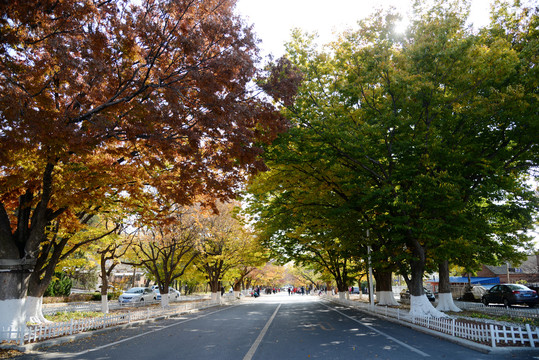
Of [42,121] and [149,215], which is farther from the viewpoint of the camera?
[149,215]

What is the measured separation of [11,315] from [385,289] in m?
22.9

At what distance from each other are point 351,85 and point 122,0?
29.8 feet

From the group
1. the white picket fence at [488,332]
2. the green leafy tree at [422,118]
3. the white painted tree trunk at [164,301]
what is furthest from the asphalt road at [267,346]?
the white painted tree trunk at [164,301]

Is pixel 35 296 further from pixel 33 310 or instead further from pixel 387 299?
pixel 387 299

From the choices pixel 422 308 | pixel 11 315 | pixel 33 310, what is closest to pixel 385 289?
pixel 422 308

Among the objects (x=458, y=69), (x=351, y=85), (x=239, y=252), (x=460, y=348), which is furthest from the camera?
(x=239, y=252)

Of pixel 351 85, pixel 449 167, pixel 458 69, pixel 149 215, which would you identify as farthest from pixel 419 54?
pixel 149 215

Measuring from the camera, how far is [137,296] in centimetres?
3391

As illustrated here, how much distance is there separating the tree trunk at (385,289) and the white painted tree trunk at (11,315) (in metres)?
21.0

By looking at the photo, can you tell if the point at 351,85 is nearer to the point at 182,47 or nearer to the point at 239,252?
the point at 182,47

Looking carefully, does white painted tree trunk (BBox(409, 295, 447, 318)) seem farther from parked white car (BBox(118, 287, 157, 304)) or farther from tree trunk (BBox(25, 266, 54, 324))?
parked white car (BBox(118, 287, 157, 304))

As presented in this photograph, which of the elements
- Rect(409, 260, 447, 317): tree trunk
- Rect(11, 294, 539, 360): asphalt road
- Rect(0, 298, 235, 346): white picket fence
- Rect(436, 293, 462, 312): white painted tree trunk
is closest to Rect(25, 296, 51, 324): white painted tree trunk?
Rect(0, 298, 235, 346): white picket fence

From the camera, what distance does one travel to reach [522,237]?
2198 centimetres

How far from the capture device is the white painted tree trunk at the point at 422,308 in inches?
→ 550
